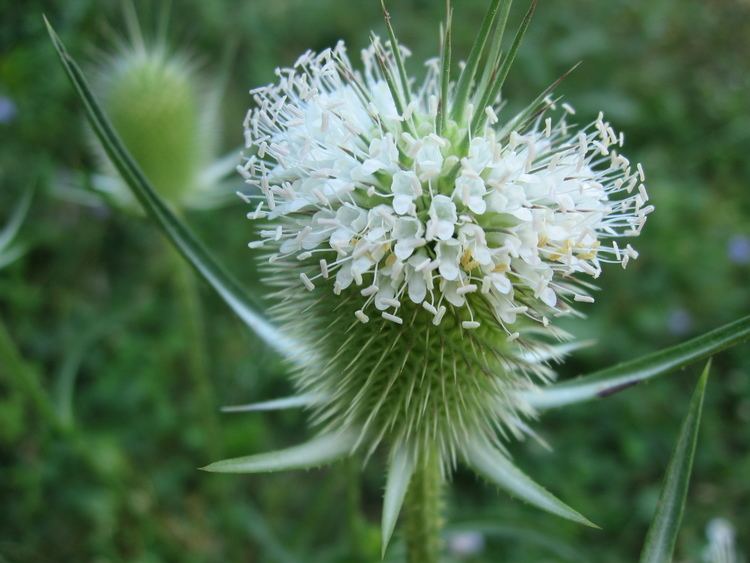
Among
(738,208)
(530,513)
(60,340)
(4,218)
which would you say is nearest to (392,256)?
(530,513)

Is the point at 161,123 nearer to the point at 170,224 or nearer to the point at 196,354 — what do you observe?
the point at 196,354

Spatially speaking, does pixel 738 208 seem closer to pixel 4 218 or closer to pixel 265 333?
pixel 265 333

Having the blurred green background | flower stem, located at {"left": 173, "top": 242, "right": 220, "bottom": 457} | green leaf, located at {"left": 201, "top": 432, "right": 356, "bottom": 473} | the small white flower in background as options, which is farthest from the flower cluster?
flower stem, located at {"left": 173, "top": 242, "right": 220, "bottom": 457}

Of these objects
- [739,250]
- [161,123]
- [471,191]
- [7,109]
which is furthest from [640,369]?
[7,109]

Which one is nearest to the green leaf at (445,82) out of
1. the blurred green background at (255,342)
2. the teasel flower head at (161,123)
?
the blurred green background at (255,342)

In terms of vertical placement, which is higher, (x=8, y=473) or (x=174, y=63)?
(x=174, y=63)

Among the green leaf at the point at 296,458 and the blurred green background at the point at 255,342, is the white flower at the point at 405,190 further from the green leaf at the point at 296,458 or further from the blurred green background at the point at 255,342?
the blurred green background at the point at 255,342
